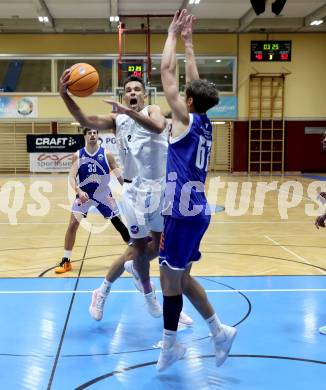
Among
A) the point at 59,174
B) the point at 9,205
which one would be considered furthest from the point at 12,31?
the point at 9,205

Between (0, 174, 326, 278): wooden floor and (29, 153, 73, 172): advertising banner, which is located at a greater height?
(29, 153, 73, 172): advertising banner

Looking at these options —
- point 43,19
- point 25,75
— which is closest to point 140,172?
point 43,19

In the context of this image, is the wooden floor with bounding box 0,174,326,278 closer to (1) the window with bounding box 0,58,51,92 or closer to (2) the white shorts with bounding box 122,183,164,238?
(2) the white shorts with bounding box 122,183,164,238

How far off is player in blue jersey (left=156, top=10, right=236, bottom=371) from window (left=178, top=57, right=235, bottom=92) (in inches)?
844

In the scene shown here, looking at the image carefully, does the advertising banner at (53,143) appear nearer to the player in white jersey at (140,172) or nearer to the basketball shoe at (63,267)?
the basketball shoe at (63,267)

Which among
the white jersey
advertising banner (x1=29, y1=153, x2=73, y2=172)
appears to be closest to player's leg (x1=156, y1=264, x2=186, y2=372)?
the white jersey

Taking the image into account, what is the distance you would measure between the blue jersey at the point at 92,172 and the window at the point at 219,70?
18.3 meters

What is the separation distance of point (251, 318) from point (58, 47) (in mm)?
21819

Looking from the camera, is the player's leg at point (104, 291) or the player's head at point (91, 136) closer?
the player's leg at point (104, 291)

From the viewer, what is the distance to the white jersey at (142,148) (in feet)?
12.8

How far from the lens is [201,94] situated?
313cm

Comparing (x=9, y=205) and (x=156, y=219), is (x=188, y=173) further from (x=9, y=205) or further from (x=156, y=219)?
(x=9, y=205)

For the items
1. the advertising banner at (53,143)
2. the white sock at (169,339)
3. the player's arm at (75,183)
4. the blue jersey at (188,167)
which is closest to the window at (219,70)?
the advertising banner at (53,143)

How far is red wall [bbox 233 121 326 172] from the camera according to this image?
24172 mm
